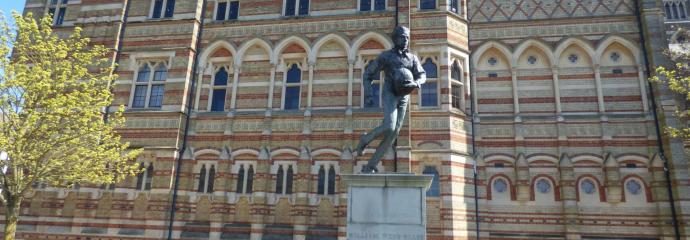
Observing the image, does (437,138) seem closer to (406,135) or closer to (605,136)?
(406,135)

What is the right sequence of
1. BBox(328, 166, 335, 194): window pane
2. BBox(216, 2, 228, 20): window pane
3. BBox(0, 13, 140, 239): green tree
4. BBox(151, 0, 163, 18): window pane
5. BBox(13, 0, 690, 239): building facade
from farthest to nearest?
BBox(151, 0, 163, 18): window pane, BBox(216, 2, 228, 20): window pane, BBox(328, 166, 335, 194): window pane, BBox(13, 0, 690, 239): building facade, BBox(0, 13, 140, 239): green tree

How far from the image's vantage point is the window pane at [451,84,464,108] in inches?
687

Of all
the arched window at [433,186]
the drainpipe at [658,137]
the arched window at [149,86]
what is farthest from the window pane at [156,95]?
the drainpipe at [658,137]

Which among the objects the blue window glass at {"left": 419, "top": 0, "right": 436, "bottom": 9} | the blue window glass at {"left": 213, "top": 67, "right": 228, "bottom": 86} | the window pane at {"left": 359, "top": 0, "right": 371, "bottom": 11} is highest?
the window pane at {"left": 359, "top": 0, "right": 371, "bottom": 11}

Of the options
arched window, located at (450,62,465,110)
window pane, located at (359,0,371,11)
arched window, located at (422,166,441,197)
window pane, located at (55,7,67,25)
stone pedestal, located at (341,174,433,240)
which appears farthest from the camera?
window pane, located at (55,7,67,25)

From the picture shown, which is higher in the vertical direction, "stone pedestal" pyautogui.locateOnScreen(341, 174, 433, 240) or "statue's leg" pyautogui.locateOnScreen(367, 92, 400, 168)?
"statue's leg" pyautogui.locateOnScreen(367, 92, 400, 168)

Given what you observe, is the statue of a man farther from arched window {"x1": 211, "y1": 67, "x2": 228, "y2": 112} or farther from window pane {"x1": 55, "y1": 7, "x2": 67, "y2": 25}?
window pane {"x1": 55, "y1": 7, "x2": 67, "y2": 25}

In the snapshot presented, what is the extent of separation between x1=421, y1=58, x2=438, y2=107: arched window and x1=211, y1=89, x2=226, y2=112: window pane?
837 centimetres

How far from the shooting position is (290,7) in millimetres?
19797

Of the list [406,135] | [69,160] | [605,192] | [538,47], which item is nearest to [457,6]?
[538,47]

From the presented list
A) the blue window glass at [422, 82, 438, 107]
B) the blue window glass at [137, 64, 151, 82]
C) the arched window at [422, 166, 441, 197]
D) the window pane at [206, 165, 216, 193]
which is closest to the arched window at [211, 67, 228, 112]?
the window pane at [206, 165, 216, 193]

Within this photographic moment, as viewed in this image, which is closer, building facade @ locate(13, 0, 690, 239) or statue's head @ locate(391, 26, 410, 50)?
statue's head @ locate(391, 26, 410, 50)

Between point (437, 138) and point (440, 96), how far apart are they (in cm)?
162

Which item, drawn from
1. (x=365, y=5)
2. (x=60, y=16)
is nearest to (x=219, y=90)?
(x=365, y=5)
